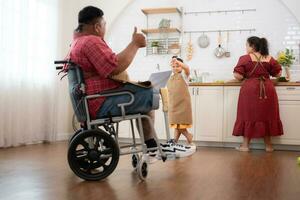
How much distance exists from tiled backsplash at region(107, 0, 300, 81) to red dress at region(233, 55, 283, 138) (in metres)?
0.86

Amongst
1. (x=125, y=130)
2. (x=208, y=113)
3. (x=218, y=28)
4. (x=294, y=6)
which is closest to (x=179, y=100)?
(x=208, y=113)

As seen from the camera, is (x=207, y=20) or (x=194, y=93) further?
(x=207, y=20)

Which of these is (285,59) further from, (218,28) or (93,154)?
(93,154)

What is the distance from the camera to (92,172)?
2455 millimetres

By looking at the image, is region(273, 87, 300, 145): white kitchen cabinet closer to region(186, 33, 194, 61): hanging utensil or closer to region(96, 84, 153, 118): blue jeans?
region(186, 33, 194, 61): hanging utensil

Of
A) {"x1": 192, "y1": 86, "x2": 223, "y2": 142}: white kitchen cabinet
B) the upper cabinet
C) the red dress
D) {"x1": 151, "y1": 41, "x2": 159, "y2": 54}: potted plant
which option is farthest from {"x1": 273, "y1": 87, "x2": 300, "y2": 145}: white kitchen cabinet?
{"x1": 151, "y1": 41, "x2": 159, "y2": 54}: potted plant

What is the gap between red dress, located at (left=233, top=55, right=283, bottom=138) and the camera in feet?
14.9

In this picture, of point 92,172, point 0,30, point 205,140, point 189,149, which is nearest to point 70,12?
point 0,30

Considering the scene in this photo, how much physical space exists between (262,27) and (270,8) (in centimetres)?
29

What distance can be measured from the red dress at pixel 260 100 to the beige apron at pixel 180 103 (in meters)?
0.75

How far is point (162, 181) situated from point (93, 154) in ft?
1.48

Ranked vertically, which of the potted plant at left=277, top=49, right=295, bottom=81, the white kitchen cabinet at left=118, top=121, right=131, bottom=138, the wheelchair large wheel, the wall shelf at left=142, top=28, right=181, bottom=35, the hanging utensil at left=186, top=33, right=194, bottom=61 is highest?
the wall shelf at left=142, top=28, right=181, bottom=35

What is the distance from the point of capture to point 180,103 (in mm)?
4340

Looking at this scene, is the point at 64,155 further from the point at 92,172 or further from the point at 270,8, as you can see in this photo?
the point at 270,8
